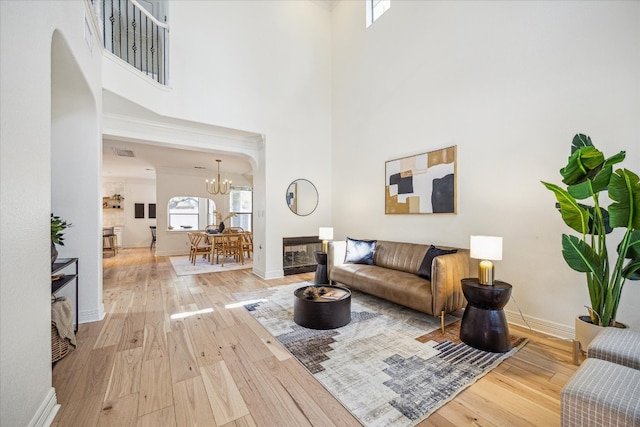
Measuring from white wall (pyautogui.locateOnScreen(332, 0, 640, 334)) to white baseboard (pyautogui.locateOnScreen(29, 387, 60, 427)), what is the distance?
405cm

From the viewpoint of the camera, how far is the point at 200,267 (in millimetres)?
6344

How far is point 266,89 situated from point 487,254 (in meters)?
4.78

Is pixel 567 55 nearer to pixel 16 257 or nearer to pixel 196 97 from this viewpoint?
pixel 16 257

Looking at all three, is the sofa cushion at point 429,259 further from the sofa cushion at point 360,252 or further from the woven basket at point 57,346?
the woven basket at point 57,346

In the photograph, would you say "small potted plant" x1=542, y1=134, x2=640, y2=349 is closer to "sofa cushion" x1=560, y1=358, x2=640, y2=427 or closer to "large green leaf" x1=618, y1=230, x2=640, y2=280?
"large green leaf" x1=618, y1=230, x2=640, y2=280

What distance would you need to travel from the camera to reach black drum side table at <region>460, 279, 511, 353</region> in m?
2.36

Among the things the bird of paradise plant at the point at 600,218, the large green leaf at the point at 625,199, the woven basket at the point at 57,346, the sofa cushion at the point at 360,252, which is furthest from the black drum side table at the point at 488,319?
the woven basket at the point at 57,346

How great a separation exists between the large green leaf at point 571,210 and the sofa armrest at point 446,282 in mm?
1070

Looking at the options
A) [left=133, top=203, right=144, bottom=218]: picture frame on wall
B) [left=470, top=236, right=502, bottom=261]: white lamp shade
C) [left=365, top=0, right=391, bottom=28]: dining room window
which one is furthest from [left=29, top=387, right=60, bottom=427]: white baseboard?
[left=133, top=203, right=144, bottom=218]: picture frame on wall

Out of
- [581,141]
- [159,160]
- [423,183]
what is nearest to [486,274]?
[581,141]

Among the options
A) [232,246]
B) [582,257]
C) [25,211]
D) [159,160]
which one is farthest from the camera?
[159,160]

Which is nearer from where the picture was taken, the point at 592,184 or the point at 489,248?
the point at 592,184

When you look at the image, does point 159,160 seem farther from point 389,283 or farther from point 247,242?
point 389,283

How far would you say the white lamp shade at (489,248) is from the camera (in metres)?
2.50
